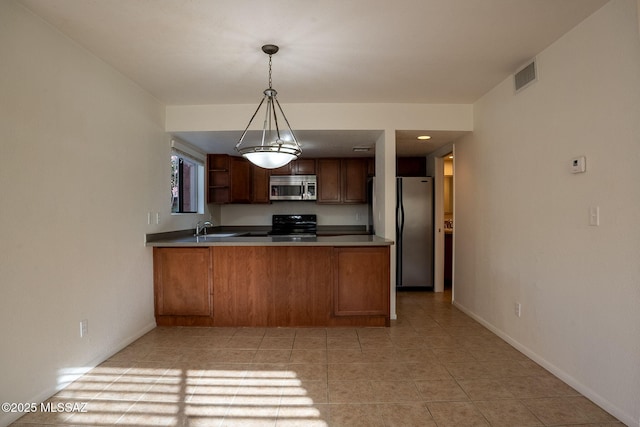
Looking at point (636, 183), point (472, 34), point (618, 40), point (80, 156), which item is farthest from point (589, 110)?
point (80, 156)

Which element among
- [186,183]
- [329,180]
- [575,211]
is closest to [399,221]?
[329,180]

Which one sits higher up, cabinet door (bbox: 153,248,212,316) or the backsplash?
the backsplash

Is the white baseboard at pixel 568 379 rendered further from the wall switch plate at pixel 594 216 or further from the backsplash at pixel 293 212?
the backsplash at pixel 293 212

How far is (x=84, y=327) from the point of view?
7.98 feet

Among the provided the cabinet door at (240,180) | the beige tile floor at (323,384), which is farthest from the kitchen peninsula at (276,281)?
the cabinet door at (240,180)

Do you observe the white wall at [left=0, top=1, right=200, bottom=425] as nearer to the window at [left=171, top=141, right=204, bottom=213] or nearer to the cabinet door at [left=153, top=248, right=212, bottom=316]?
the cabinet door at [left=153, top=248, right=212, bottom=316]

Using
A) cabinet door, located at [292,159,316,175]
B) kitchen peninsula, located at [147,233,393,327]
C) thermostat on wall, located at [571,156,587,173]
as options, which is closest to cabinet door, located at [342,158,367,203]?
cabinet door, located at [292,159,316,175]

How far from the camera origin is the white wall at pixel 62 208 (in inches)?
73.7

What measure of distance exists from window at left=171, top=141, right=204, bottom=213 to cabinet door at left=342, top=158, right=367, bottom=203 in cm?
230

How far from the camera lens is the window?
442 cm

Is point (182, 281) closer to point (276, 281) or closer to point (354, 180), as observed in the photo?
point (276, 281)

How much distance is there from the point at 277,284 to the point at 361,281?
869 mm

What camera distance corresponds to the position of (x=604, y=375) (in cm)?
195

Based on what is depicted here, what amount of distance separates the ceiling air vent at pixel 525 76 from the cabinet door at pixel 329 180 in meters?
3.08
